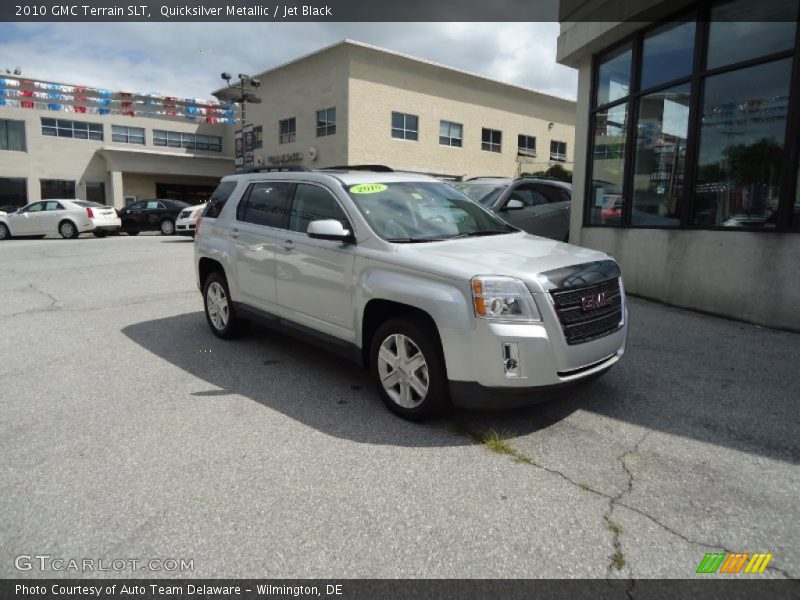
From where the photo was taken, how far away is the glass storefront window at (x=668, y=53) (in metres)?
7.99

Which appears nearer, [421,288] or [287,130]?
[421,288]

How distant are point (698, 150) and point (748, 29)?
5.11 ft

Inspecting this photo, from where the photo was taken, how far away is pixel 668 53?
27.6 feet

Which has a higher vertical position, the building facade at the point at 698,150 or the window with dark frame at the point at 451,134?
the window with dark frame at the point at 451,134

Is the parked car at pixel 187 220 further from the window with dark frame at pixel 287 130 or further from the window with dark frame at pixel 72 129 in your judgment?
the window with dark frame at pixel 72 129

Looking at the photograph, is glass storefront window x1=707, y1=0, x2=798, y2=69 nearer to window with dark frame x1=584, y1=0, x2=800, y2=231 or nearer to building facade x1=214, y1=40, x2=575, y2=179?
window with dark frame x1=584, y1=0, x2=800, y2=231

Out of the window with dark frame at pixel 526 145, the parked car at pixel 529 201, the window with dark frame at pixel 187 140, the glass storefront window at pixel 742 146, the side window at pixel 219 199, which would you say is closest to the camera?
the side window at pixel 219 199

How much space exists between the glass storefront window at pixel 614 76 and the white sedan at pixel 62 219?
19.4m

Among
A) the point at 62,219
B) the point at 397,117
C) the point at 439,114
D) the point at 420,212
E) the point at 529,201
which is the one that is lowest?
the point at 62,219

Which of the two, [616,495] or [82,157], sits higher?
[82,157]

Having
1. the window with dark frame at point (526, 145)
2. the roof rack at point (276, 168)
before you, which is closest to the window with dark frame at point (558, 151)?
the window with dark frame at point (526, 145)

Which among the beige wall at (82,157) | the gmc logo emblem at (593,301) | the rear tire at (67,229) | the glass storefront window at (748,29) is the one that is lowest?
the rear tire at (67,229)

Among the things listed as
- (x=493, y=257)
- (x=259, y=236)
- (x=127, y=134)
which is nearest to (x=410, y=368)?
(x=493, y=257)

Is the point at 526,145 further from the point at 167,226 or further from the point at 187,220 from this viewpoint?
the point at 187,220
